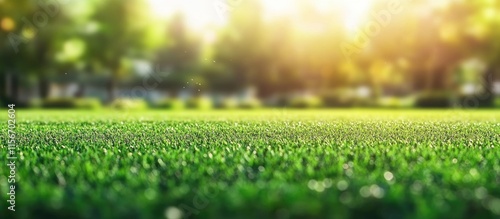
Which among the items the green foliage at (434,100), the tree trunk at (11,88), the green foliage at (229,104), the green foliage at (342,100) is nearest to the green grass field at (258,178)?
the green foliage at (229,104)

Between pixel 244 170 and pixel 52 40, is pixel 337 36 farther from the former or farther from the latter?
pixel 244 170

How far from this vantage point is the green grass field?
391cm

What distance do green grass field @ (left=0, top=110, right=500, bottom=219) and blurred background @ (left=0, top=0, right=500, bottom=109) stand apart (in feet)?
69.6

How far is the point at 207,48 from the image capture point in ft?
142

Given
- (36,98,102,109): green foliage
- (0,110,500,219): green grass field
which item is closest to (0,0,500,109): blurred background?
(36,98,102,109): green foliage

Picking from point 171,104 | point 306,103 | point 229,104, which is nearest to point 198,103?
point 171,104

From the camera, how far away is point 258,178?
5.18 meters

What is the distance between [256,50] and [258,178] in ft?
112

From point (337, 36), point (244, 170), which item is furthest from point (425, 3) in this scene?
point (244, 170)

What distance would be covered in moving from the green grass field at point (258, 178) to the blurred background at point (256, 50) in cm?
2121

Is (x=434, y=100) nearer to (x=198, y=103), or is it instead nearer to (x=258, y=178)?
(x=198, y=103)

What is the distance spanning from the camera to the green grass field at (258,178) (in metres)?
3.91

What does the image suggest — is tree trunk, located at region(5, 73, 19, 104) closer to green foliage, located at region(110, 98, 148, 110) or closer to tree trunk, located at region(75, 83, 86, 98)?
green foliage, located at region(110, 98, 148, 110)

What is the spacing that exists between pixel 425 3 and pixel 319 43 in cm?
693
